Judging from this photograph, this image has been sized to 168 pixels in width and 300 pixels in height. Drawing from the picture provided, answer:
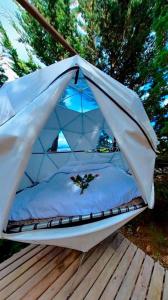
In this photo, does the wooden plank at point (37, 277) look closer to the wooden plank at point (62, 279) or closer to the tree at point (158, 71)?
the wooden plank at point (62, 279)

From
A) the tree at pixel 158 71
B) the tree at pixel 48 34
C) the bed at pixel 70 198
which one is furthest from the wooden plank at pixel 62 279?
Answer: the tree at pixel 48 34

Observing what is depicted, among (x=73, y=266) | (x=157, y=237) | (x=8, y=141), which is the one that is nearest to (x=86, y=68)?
(x=8, y=141)

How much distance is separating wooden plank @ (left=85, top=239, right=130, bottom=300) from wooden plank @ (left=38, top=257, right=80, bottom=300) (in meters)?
0.27

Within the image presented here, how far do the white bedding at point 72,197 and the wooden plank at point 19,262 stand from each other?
596mm

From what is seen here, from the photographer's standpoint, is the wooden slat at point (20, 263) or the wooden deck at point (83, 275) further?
the wooden slat at point (20, 263)

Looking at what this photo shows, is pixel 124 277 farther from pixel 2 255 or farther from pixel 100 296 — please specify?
pixel 2 255

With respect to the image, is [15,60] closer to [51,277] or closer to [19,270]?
[19,270]

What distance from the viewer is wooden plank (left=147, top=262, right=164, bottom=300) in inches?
74.1

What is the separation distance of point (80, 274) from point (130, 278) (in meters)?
0.53

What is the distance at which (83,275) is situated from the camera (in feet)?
6.64

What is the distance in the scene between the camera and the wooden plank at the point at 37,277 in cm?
177

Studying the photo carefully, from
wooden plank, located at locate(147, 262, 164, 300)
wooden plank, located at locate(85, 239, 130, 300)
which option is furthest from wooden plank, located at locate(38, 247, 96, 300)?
wooden plank, located at locate(147, 262, 164, 300)

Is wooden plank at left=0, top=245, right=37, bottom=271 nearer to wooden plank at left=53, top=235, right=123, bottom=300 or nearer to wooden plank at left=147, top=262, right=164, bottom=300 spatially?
wooden plank at left=53, top=235, right=123, bottom=300

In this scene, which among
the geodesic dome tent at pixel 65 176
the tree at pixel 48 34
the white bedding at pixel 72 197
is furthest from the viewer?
the tree at pixel 48 34
